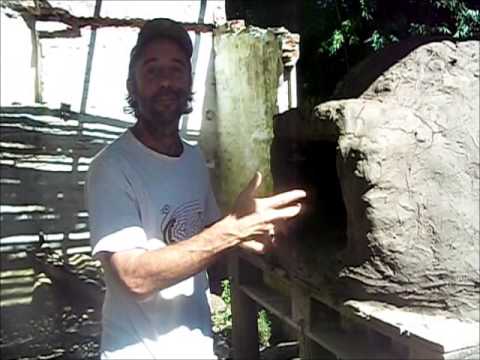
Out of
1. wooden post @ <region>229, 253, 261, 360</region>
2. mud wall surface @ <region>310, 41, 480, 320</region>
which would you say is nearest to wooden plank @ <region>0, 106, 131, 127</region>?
wooden post @ <region>229, 253, 261, 360</region>

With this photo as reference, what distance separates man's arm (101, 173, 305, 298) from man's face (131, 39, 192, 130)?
1.07ft

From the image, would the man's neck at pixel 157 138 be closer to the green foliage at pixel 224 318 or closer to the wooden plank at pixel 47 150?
the green foliage at pixel 224 318

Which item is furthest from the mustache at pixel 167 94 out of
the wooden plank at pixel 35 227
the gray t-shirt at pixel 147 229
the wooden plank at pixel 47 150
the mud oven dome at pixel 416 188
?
the wooden plank at pixel 35 227

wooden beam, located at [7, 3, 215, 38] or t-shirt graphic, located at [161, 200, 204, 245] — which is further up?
wooden beam, located at [7, 3, 215, 38]

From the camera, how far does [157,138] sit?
73.3 inches

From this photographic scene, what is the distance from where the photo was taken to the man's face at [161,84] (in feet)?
5.99

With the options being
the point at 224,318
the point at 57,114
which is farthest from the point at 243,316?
the point at 57,114

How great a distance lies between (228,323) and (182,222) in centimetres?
256

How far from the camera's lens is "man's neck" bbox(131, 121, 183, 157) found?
6.06 feet

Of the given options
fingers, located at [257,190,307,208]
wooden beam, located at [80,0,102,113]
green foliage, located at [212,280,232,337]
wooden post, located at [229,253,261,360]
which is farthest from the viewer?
wooden beam, located at [80,0,102,113]

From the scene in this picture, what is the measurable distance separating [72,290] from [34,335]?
0.45 meters

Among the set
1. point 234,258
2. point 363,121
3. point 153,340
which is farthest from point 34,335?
point 363,121

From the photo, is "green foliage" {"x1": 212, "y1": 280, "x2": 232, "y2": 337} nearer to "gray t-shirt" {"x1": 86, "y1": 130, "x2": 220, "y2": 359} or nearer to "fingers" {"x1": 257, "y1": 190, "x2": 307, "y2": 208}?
"gray t-shirt" {"x1": 86, "y1": 130, "x2": 220, "y2": 359}

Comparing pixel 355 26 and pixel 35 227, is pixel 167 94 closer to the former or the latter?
pixel 35 227
